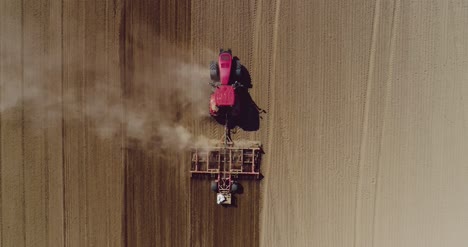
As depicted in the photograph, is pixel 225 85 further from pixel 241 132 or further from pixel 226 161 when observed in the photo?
pixel 226 161

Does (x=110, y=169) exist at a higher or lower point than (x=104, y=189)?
higher

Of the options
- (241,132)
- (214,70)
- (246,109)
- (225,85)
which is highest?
(214,70)

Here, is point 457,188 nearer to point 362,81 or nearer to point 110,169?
point 362,81

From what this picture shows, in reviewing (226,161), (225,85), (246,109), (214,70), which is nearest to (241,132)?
(246,109)

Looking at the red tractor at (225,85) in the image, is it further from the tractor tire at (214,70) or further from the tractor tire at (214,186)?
the tractor tire at (214,186)

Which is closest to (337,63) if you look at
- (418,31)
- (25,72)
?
(418,31)

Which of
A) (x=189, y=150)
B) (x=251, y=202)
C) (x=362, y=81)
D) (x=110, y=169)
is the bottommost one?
(x=251, y=202)
